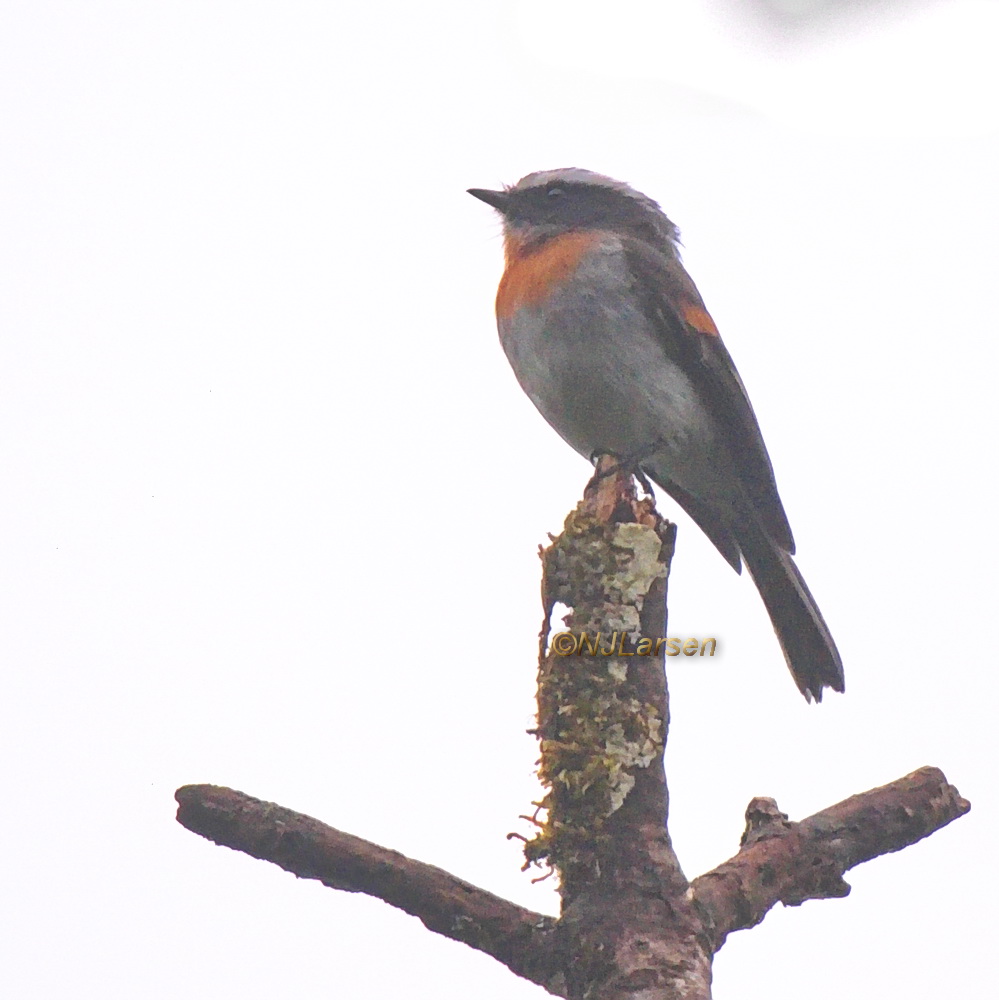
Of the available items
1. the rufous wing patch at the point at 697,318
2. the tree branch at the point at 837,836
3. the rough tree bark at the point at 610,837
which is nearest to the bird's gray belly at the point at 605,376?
the rufous wing patch at the point at 697,318

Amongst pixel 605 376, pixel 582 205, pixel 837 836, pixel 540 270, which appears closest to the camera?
pixel 837 836

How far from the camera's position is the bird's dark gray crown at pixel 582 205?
6.33 m

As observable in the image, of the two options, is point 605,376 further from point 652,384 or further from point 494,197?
point 494,197

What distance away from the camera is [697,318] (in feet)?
19.1

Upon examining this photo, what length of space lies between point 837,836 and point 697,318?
302cm

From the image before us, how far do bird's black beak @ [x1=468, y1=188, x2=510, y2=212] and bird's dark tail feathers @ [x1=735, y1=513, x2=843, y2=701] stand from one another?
1.95 meters

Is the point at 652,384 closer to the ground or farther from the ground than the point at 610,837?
farther from the ground

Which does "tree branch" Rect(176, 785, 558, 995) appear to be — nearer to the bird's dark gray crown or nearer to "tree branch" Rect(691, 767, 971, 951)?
"tree branch" Rect(691, 767, 971, 951)

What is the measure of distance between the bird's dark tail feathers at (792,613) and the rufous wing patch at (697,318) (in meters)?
0.90

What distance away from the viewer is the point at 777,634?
5.68 meters

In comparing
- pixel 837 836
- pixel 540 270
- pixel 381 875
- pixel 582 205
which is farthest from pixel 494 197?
pixel 381 875

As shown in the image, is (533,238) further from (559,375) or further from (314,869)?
(314,869)

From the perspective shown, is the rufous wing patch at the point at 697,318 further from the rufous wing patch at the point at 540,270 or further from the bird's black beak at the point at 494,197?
the bird's black beak at the point at 494,197

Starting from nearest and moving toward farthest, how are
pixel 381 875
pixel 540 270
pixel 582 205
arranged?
pixel 381 875 < pixel 540 270 < pixel 582 205
